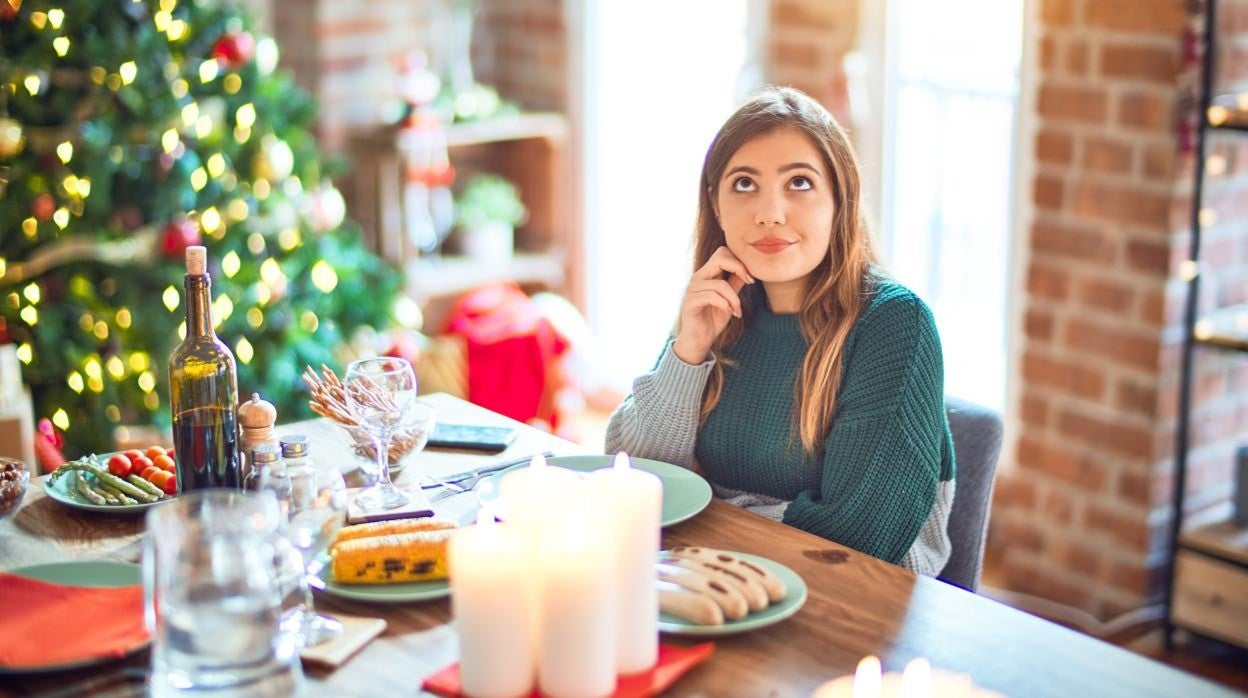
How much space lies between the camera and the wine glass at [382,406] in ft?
5.79

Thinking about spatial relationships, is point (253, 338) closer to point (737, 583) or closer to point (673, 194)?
point (673, 194)

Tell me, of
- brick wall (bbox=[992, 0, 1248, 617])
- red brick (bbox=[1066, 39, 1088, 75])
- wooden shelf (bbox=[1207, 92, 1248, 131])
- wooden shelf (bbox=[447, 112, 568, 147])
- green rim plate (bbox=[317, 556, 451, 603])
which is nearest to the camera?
green rim plate (bbox=[317, 556, 451, 603])

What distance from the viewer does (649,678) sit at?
1328 millimetres

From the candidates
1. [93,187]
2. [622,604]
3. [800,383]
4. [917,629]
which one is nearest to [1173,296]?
[800,383]

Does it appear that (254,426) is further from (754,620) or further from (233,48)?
(233,48)

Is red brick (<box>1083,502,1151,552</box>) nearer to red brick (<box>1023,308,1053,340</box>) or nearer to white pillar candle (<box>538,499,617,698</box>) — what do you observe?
red brick (<box>1023,308,1053,340</box>)

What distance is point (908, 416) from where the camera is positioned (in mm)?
1795

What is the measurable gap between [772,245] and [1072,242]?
4.64ft

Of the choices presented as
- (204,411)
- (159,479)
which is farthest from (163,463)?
(204,411)

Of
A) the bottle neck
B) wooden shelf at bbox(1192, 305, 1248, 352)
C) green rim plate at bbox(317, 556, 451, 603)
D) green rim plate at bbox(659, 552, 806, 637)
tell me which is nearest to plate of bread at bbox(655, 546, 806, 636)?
green rim plate at bbox(659, 552, 806, 637)

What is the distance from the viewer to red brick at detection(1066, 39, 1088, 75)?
119 inches

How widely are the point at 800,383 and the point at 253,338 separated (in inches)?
71.9

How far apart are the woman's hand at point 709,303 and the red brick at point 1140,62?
1.32 m

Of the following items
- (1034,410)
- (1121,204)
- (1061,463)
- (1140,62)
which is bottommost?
(1061,463)
